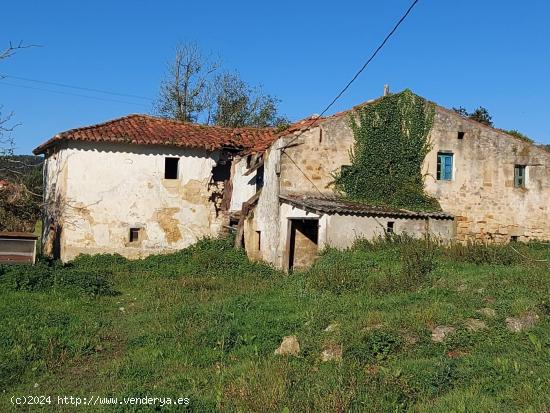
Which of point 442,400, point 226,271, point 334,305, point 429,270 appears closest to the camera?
point 442,400

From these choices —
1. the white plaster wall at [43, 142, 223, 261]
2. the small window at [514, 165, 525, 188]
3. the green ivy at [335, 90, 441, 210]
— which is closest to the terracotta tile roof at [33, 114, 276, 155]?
the white plaster wall at [43, 142, 223, 261]

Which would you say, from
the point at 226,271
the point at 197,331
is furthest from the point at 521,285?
the point at 226,271

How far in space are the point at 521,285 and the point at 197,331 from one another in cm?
607

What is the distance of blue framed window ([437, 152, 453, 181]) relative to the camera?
21.6 m

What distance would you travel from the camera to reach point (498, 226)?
71.2ft

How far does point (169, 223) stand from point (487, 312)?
50.8ft

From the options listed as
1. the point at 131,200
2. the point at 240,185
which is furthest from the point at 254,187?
the point at 131,200

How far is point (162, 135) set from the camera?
2331 cm

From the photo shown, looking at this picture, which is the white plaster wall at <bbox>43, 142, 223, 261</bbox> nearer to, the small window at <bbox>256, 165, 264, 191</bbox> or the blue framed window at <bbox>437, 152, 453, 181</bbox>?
the small window at <bbox>256, 165, 264, 191</bbox>

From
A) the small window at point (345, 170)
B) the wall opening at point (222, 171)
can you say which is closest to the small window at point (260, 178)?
the wall opening at point (222, 171)

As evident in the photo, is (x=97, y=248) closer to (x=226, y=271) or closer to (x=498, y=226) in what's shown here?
(x=226, y=271)

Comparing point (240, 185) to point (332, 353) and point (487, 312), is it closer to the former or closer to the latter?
point (487, 312)

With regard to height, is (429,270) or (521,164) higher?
(521,164)

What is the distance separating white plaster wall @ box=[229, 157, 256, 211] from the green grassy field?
7967mm
